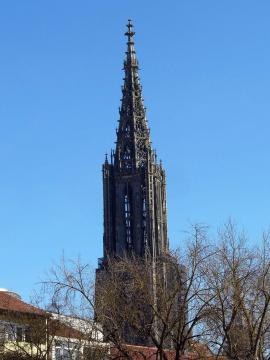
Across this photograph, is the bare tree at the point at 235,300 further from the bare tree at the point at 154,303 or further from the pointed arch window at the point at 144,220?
the pointed arch window at the point at 144,220

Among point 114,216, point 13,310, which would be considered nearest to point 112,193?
point 114,216

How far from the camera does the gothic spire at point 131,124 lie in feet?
470

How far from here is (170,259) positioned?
4488 cm

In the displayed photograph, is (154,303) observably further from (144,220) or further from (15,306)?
(144,220)

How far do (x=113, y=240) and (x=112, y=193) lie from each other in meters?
7.90

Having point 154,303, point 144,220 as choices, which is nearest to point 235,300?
point 154,303

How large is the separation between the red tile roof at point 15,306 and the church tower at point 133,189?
239 feet

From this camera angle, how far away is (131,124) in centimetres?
14762

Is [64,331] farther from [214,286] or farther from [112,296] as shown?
[214,286]

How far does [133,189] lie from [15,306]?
8765 cm

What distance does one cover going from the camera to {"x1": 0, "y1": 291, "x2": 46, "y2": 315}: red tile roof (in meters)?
48.6

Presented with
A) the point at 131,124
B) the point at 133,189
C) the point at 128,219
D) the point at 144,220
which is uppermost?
the point at 131,124

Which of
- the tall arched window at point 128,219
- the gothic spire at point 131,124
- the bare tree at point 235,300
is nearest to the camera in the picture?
the bare tree at point 235,300

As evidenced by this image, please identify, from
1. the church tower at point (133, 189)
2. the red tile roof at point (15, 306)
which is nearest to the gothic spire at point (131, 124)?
the church tower at point (133, 189)
